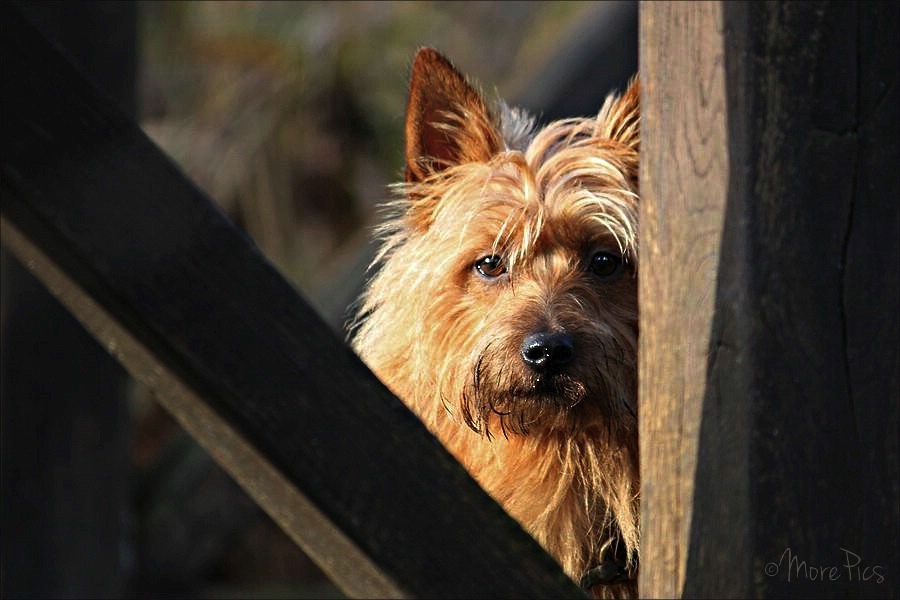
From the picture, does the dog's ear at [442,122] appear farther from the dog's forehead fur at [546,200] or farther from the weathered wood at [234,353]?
the weathered wood at [234,353]

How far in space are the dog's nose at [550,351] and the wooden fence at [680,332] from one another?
0.94 m

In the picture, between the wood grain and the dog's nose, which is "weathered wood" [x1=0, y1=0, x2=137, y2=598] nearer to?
the dog's nose

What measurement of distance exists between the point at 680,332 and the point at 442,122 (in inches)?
67.2

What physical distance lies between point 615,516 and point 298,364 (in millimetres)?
1514

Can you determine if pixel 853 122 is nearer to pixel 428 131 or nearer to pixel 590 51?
pixel 428 131

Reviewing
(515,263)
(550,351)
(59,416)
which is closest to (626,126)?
(515,263)

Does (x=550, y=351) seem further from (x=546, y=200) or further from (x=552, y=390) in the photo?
(x=546, y=200)

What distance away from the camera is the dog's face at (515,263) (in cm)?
274

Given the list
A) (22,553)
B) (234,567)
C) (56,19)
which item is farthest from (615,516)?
(234,567)

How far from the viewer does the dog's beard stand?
270 centimetres

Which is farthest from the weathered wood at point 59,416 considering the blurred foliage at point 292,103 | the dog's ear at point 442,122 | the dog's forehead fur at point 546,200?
the blurred foliage at point 292,103

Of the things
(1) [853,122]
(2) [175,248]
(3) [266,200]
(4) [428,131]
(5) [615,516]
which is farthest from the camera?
(3) [266,200]

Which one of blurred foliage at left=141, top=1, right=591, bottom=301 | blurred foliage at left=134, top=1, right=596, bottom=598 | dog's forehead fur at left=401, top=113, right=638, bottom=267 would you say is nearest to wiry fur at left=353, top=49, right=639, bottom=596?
dog's forehead fur at left=401, top=113, right=638, bottom=267

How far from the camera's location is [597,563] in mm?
2961
